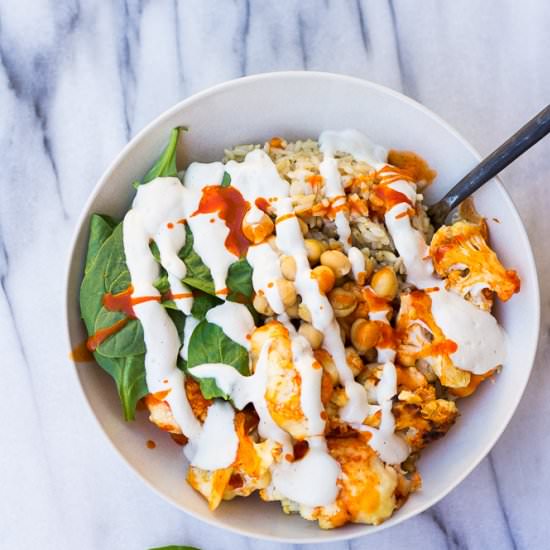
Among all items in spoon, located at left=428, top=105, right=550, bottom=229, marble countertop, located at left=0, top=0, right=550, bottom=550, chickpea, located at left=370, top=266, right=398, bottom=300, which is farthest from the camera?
marble countertop, located at left=0, top=0, right=550, bottom=550

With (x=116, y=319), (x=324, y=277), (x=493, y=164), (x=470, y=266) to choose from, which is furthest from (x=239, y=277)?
(x=493, y=164)

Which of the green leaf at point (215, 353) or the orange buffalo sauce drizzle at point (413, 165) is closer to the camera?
the green leaf at point (215, 353)

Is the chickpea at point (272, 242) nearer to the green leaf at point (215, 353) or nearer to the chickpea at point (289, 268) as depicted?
the chickpea at point (289, 268)

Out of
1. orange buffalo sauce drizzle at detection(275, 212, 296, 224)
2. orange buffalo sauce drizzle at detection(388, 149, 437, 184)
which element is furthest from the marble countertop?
orange buffalo sauce drizzle at detection(275, 212, 296, 224)

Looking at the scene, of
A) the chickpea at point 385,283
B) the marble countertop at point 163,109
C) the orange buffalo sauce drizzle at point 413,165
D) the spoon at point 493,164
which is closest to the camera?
the spoon at point 493,164

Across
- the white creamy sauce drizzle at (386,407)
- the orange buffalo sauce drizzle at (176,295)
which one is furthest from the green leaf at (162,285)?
the white creamy sauce drizzle at (386,407)

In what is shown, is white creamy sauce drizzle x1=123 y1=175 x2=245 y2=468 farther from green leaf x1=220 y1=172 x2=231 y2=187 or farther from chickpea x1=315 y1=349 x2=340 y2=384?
chickpea x1=315 y1=349 x2=340 y2=384
